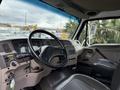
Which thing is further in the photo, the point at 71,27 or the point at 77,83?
the point at 71,27

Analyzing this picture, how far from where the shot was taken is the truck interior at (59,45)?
179 cm

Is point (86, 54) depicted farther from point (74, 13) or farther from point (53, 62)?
point (53, 62)

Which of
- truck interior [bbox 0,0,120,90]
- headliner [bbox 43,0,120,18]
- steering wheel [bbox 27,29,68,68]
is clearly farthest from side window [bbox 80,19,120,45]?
steering wheel [bbox 27,29,68,68]

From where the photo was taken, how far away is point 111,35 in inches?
149

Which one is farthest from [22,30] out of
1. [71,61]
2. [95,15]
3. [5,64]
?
[95,15]

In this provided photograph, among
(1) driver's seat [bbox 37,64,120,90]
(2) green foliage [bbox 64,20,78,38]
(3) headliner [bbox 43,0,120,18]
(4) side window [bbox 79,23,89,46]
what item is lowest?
(1) driver's seat [bbox 37,64,120,90]

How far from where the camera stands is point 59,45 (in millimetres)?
2244

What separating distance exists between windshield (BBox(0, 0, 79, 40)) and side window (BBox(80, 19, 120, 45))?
13.3 inches

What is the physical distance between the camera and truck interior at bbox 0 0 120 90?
1.79 m

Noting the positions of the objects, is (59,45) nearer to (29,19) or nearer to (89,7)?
(29,19)

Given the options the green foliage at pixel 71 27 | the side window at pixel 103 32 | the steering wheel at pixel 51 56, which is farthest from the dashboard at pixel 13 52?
the side window at pixel 103 32

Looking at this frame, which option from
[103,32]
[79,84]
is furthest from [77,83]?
[103,32]

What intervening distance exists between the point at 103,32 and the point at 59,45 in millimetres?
1843

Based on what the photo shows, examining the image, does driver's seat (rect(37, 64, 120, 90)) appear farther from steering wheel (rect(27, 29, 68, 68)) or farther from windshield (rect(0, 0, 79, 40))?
windshield (rect(0, 0, 79, 40))
